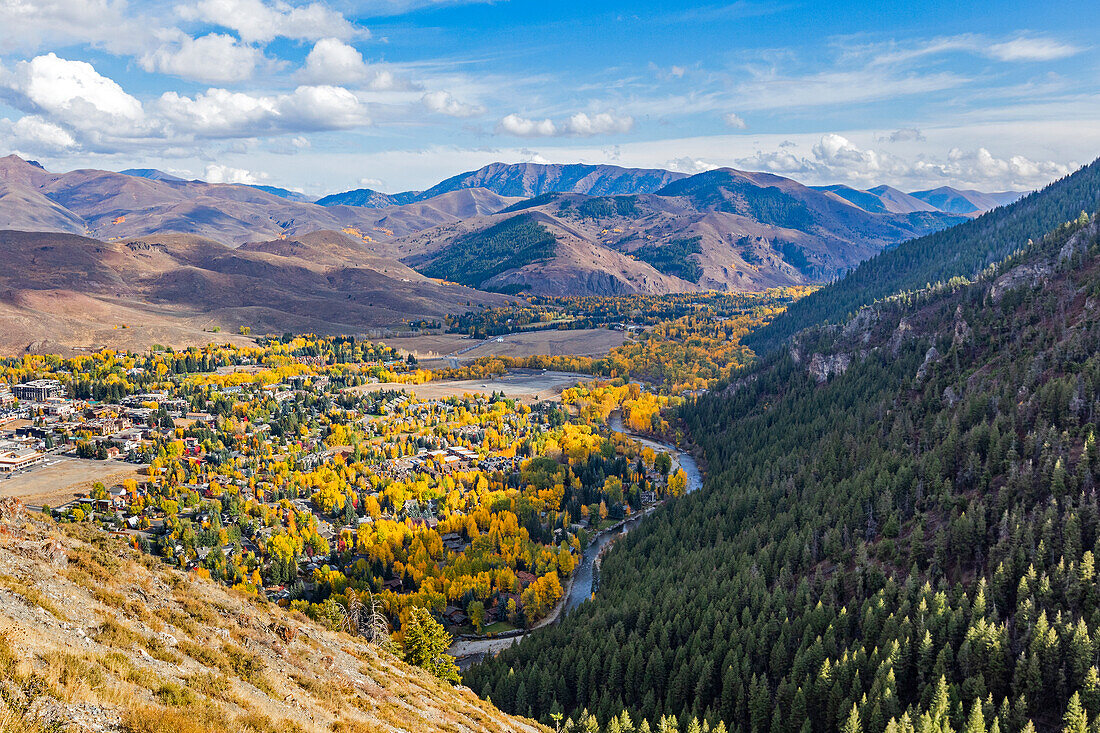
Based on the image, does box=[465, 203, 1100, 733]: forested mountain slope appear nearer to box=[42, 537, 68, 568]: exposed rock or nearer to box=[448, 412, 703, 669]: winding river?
box=[448, 412, 703, 669]: winding river

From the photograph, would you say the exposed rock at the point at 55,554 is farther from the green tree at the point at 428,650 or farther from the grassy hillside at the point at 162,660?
the green tree at the point at 428,650

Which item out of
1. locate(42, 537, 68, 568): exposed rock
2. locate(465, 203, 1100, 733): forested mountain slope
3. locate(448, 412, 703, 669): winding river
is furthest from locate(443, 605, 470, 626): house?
locate(42, 537, 68, 568): exposed rock

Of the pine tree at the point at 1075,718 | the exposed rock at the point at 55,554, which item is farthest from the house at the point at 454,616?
the pine tree at the point at 1075,718

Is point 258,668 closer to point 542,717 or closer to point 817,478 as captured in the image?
point 542,717

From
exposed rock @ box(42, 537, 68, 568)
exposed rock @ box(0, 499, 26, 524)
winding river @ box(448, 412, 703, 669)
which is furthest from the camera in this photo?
winding river @ box(448, 412, 703, 669)

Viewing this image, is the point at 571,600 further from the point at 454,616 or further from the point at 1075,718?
the point at 1075,718

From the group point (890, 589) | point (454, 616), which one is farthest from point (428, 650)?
point (890, 589)
